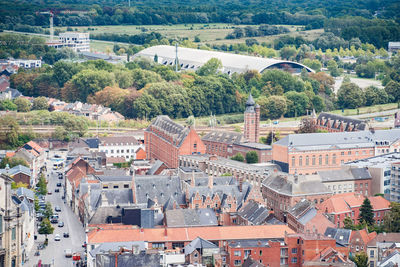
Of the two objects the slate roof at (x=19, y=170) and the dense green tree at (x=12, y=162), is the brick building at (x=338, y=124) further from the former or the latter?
the slate roof at (x=19, y=170)

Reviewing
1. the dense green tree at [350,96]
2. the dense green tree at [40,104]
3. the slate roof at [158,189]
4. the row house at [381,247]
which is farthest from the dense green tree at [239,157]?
the dense green tree at [350,96]

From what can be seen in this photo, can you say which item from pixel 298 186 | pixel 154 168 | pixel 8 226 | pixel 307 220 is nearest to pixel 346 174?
pixel 298 186

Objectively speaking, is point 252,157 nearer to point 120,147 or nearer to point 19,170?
point 120,147

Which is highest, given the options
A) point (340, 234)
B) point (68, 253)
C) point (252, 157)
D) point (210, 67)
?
point (210, 67)

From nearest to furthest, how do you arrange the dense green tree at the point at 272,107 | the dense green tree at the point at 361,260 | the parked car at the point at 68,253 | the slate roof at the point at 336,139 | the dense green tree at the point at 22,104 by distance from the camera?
1. the dense green tree at the point at 361,260
2. the parked car at the point at 68,253
3. the slate roof at the point at 336,139
4. the dense green tree at the point at 22,104
5. the dense green tree at the point at 272,107

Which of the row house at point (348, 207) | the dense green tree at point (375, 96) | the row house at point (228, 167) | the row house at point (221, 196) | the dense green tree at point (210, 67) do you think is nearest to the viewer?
the row house at point (221, 196)

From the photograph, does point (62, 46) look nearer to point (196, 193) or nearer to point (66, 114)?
point (66, 114)
